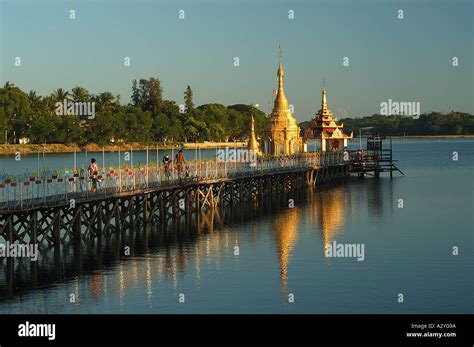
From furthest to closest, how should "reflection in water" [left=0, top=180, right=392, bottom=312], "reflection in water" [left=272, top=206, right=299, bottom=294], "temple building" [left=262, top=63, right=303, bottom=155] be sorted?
"temple building" [left=262, top=63, right=303, bottom=155], "reflection in water" [left=272, top=206, right=299, bottom=294], "reflection in water" [left=0, top=180, right=392, bottom=312]

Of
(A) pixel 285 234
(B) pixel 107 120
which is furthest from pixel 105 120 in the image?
(A) pixel 285 234

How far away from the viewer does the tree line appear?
157m

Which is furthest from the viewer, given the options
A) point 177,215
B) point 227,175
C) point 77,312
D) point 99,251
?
point 227,175

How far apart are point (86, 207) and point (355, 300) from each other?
17775 mm

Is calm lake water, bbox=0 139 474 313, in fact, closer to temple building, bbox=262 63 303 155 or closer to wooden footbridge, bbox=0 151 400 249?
wooden footbridge, bbox=0 151 400 249

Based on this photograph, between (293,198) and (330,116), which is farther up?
(330,116)

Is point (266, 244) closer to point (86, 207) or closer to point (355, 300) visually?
point (86, 207)

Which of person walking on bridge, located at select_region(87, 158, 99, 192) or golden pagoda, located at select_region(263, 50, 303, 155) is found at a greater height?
golden pagoda, located at select_region(263, 50, 303, 155)

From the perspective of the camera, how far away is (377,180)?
91.9m

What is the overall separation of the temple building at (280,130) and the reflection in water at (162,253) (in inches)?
663

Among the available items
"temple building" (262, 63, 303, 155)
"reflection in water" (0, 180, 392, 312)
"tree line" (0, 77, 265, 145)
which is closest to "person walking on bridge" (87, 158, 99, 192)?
"reflection in water" (0, 180, 392, 312)

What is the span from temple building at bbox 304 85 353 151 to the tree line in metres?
44.1

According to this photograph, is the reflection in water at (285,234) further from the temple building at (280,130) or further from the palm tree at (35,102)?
the palm tree at (35,102)

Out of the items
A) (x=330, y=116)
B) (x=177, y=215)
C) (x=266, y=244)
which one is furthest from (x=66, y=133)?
(x=266, y=244)
